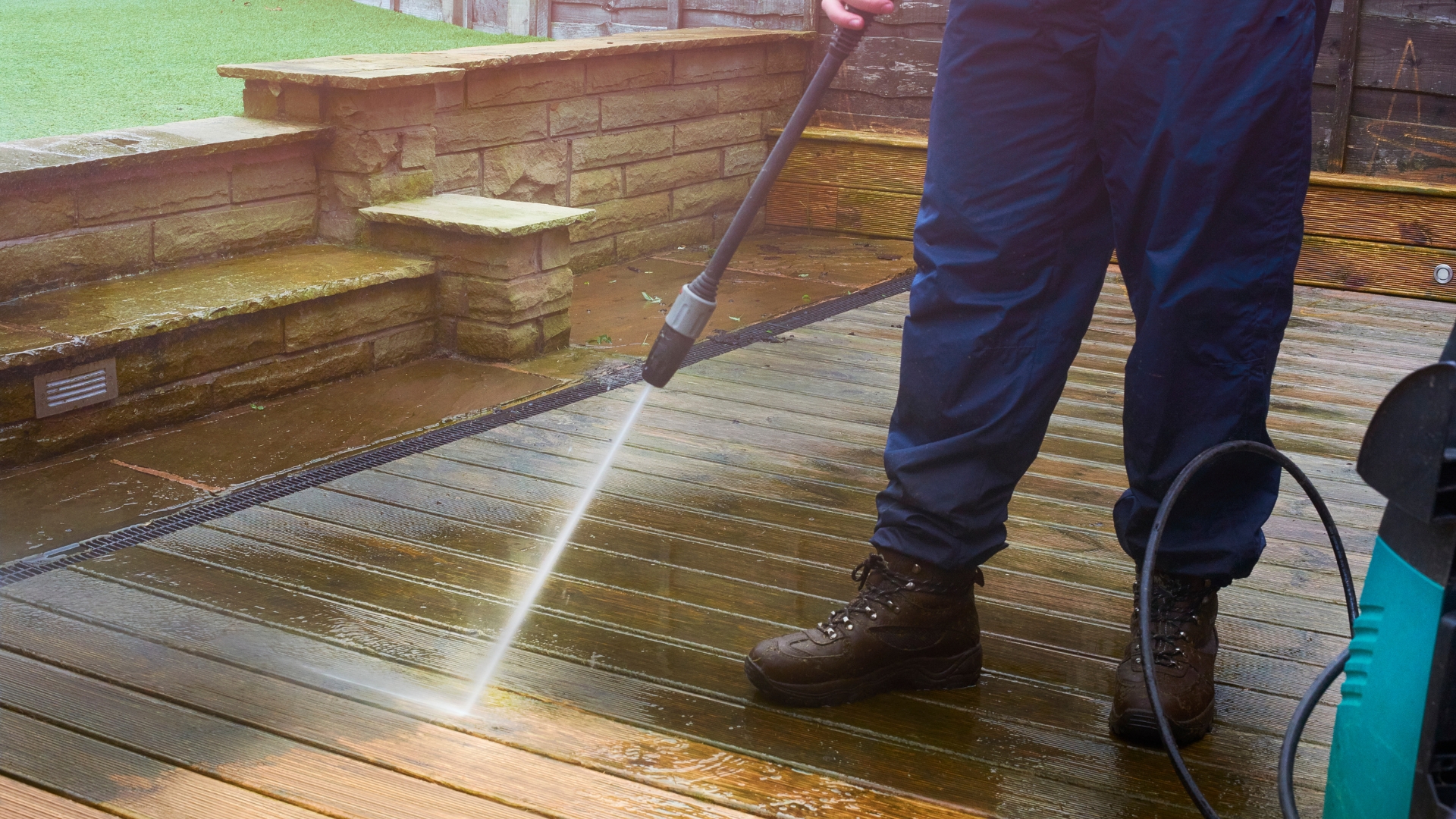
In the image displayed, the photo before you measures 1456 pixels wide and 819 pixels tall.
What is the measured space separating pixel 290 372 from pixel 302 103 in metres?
0.72

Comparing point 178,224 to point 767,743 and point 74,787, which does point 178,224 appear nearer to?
point 74,787

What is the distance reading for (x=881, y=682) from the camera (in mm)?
1506

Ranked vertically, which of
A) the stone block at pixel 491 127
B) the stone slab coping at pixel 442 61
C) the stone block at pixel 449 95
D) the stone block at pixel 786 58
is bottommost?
the stone block at pixel 491 127

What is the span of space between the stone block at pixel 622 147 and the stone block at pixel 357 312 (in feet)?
3.52

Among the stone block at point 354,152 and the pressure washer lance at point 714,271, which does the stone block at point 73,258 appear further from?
the pressure washer lance at point 714,271

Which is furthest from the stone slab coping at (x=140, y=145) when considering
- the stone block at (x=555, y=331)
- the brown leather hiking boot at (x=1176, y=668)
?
the brown leather hiking boot at (x=1176, y=668)

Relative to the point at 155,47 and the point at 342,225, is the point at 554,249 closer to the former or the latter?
the point at 342,225

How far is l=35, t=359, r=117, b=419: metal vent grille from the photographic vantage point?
2170 mm

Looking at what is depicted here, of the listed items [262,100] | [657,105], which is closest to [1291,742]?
[262,100]

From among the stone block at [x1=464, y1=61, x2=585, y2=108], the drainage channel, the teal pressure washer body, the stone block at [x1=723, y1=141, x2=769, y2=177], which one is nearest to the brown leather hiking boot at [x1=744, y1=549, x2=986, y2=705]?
the teal pressure washer body

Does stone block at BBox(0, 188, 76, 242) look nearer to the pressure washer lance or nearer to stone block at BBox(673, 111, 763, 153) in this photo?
the pressure washer lance

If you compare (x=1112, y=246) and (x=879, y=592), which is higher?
(x=1112, y=246)

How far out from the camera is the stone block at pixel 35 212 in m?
2.34

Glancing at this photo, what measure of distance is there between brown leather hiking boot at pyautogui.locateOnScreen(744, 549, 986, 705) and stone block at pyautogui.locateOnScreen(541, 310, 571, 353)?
1.64 meters
